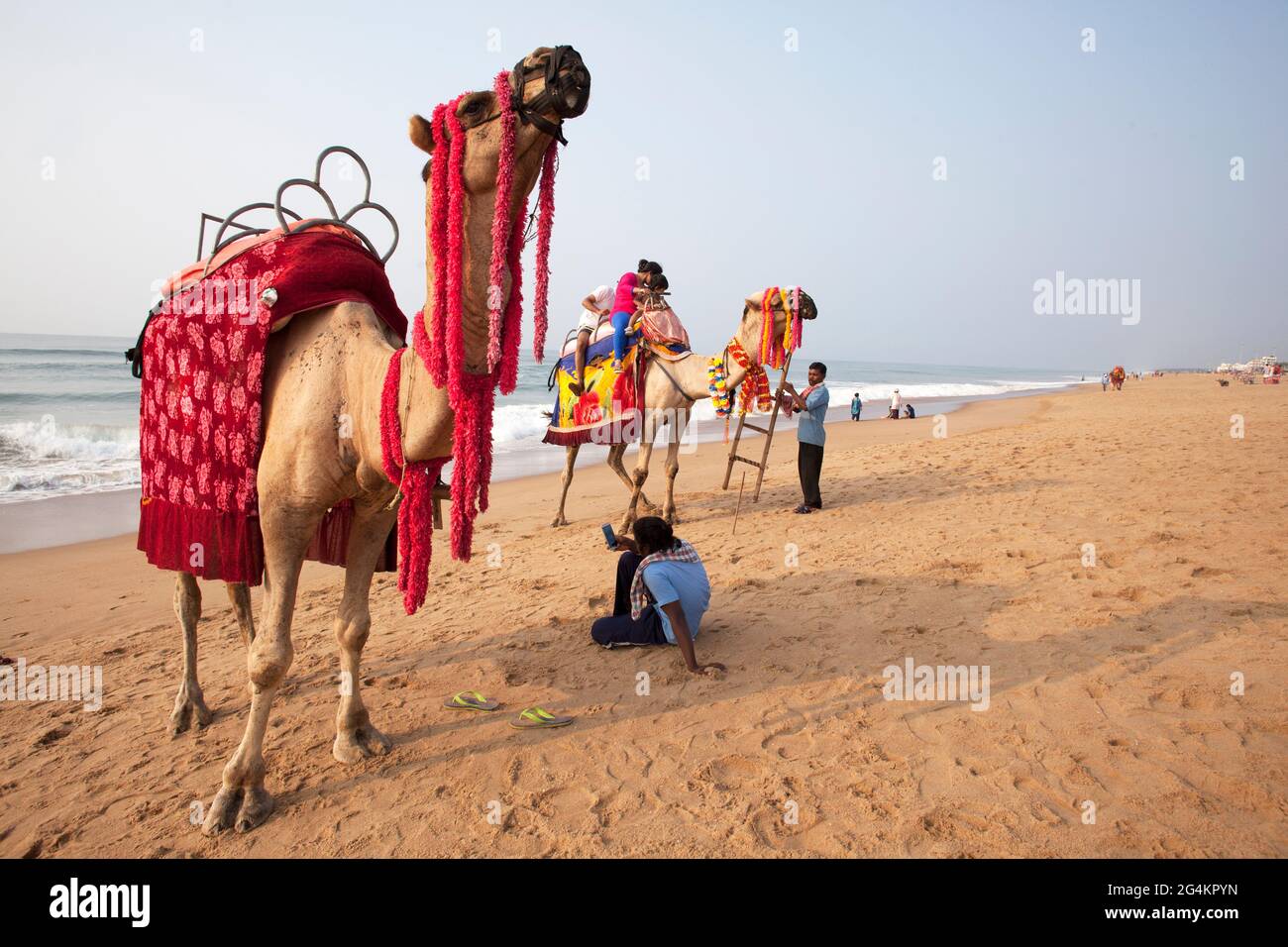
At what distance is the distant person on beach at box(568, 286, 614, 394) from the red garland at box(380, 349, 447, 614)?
21.6 feet

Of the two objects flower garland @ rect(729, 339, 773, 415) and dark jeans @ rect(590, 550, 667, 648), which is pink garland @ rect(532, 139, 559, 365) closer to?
dark jeans @ rect(590, 550, 667, 648)

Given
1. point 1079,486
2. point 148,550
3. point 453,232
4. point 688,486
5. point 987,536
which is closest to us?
point 453,232

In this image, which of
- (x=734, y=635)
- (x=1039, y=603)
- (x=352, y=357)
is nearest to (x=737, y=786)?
(x=734, y=635)

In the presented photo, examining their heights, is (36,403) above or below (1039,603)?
above

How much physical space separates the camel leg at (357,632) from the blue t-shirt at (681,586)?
1795 mm

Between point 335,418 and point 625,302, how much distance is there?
256 inches

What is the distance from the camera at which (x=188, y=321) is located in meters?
3.57

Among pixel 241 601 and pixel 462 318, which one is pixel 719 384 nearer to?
pixel 241 601

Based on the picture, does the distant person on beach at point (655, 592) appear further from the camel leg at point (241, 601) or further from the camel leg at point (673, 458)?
the camel leg at point (673, 458)

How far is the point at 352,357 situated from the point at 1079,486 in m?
9.22

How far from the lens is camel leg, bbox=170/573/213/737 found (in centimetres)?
422

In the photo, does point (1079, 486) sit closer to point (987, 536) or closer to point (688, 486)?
point (987, 536)

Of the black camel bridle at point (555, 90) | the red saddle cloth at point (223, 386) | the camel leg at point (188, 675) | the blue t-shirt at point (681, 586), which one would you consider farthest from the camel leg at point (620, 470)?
the black camel bridle at point (555, 90)

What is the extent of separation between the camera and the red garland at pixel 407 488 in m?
3.04
